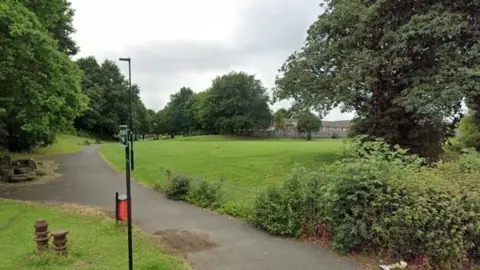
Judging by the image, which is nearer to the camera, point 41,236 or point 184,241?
point 41,236

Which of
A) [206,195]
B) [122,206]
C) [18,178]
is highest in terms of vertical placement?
[122,206]

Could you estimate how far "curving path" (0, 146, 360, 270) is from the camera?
260 inches

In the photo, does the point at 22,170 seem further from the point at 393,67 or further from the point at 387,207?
the point at 393,67

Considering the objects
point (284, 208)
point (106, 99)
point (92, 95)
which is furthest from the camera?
point (106, 99)

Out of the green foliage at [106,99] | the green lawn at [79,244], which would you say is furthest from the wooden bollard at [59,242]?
the green foliage at [106,99]

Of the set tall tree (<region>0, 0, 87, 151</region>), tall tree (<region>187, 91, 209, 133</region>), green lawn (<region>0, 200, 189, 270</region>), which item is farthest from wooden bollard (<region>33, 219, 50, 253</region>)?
tall tree (<region>187, 91, 209, 133</region>)

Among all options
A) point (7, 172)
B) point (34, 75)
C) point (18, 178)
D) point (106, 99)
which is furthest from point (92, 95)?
point (34, 75)

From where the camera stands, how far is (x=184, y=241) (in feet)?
25.6

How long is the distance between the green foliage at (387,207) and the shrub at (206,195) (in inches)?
100

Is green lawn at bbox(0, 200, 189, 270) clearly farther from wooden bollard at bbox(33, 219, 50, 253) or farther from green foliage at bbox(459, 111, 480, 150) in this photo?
green foliage at bbox(459, 111, 480, 150)

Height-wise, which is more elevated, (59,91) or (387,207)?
(59,91)

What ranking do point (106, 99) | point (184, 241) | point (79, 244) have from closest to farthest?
point (79, 244), point (184, 241), point (106, 99)

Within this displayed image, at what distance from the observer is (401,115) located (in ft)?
59.5

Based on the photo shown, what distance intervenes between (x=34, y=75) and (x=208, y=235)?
1062 cm
